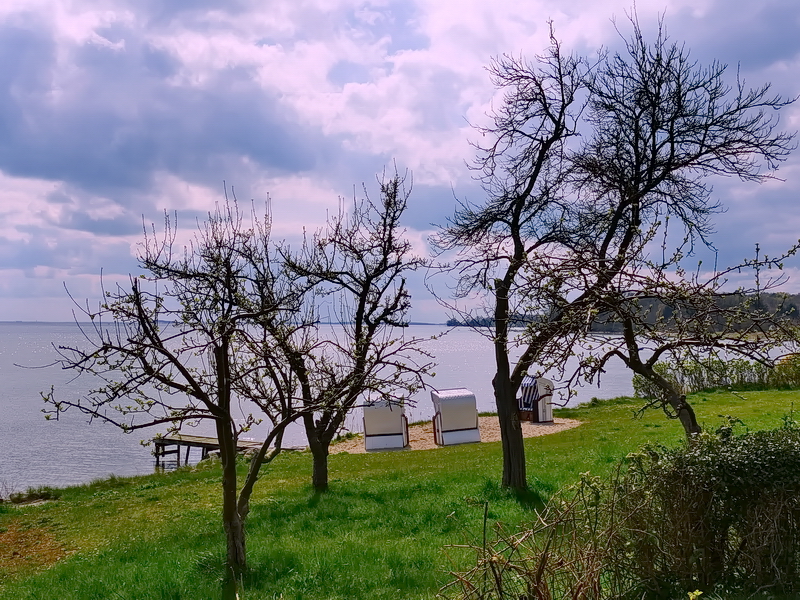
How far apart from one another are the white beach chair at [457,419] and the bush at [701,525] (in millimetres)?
17525

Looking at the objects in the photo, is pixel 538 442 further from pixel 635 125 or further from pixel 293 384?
pixel 635 125

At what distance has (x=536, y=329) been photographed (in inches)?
202

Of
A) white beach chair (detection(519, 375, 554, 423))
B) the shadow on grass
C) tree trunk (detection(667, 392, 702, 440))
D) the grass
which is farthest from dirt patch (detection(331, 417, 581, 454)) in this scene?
tree trunk (detection(667, 392, 702, 440))

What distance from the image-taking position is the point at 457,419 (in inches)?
868

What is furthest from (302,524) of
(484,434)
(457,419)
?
(484,434)

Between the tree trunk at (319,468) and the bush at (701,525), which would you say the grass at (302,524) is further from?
the bush at (701,525)

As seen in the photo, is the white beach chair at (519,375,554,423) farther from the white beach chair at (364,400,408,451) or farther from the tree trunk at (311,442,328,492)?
the tree trunk at (311,442,328,492)

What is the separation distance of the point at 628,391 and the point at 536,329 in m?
35.0

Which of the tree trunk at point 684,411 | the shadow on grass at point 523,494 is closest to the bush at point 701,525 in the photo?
the tree trunk at point 684,411

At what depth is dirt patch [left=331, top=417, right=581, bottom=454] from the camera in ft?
72.3

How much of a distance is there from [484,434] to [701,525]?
19.8 m

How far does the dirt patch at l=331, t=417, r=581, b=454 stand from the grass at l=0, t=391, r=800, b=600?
2951mm

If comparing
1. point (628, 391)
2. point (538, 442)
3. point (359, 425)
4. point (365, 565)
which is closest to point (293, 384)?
point (365, 565)

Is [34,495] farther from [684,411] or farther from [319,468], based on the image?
[684,411]
